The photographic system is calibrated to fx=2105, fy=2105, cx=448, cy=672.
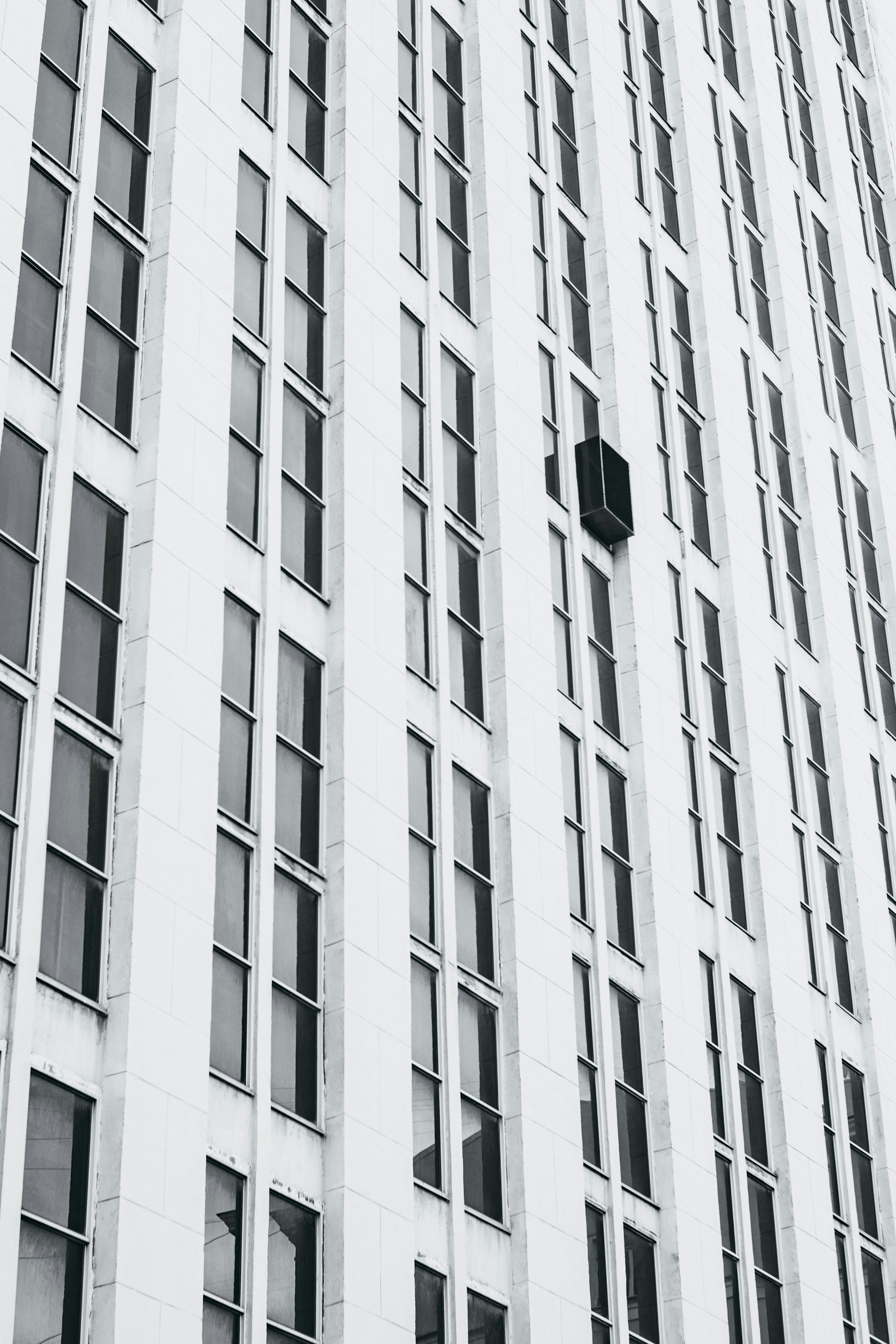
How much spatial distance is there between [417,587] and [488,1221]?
31.9ft

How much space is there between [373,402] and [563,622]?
6.09 m

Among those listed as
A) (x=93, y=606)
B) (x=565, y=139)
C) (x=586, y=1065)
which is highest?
(x=565, y=139)

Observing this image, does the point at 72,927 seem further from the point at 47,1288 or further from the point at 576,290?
A: the point at 576,290

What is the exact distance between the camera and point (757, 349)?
157 feet

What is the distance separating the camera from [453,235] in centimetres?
3769

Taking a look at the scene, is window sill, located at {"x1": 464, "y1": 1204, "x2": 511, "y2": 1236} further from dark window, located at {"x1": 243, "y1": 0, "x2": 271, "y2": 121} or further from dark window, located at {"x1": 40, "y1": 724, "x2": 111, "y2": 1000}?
dark window, located at {"x1": 243, "y1": 0, "x2": 271, "y2": 121}

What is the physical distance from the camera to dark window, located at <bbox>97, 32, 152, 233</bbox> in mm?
29062

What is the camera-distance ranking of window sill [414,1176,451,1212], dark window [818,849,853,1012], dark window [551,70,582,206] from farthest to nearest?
dark window [551,70,582,206]
dark window [818,849,853,1012]
window sill [414,1176,451,1212]

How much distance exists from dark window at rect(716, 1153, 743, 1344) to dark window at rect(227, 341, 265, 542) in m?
13.5

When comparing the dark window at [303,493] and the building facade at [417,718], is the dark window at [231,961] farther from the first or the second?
the dark window at [303,493]

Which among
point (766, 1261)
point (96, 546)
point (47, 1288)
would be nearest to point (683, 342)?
point (766, 1261)

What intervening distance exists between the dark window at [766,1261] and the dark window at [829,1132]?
6.63 feet

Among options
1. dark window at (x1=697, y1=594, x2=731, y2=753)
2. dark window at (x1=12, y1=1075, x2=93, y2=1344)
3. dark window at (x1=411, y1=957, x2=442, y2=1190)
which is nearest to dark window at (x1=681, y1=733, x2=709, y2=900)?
dark window at (x1=697, y1=594, x2=731, y2=753)

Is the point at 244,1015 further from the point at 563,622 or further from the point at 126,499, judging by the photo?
the point at 563,622
